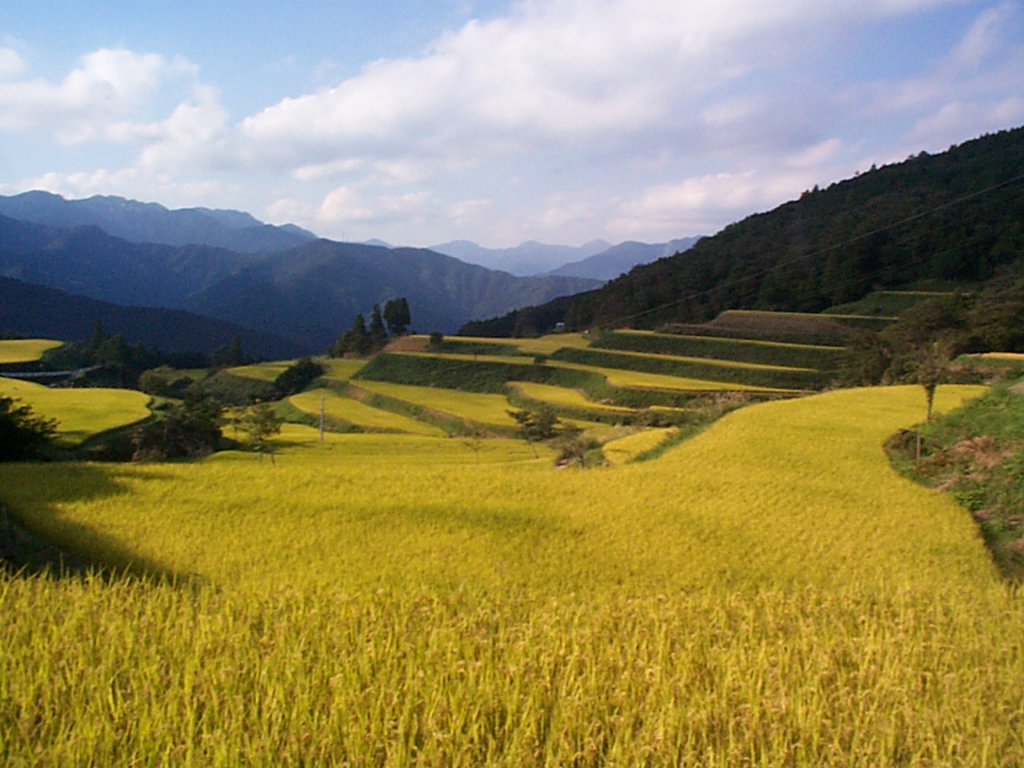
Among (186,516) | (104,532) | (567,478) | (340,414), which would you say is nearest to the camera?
(104,532)

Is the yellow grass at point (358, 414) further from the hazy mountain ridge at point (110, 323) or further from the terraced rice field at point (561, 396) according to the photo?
the hazy mountain ridge at point (110, 323)

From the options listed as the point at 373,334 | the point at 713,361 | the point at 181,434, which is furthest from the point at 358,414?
the point at 373,334

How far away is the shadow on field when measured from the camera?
6.60 meters

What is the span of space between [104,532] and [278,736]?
7291mm

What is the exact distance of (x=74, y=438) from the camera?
24.7 meters

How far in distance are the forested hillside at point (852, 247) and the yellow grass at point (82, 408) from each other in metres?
43.7

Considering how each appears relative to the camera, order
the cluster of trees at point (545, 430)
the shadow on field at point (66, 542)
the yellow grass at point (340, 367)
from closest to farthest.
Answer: the shadow on field at point (66, 542)
the cluster of trees at point (545, 430)
the yellow grass at point (340, 367)

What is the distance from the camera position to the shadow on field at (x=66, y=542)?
21.7 feet

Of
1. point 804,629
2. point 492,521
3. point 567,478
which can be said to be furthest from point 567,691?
point 567,478

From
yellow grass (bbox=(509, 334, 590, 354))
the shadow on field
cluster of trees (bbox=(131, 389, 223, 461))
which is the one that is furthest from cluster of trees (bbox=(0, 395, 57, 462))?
yellow grass (bbox=(509, 334, 590, 354))

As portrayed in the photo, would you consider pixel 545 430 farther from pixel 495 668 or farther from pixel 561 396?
pixel 495 668

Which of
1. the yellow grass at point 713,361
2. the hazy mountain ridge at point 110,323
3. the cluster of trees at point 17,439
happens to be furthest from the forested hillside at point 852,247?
the hazy mountain ridge at point 110,323

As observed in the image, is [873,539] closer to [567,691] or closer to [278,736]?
[567,691]

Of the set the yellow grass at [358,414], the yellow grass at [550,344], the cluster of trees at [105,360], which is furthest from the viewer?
the cluster of trees at [105,360]
